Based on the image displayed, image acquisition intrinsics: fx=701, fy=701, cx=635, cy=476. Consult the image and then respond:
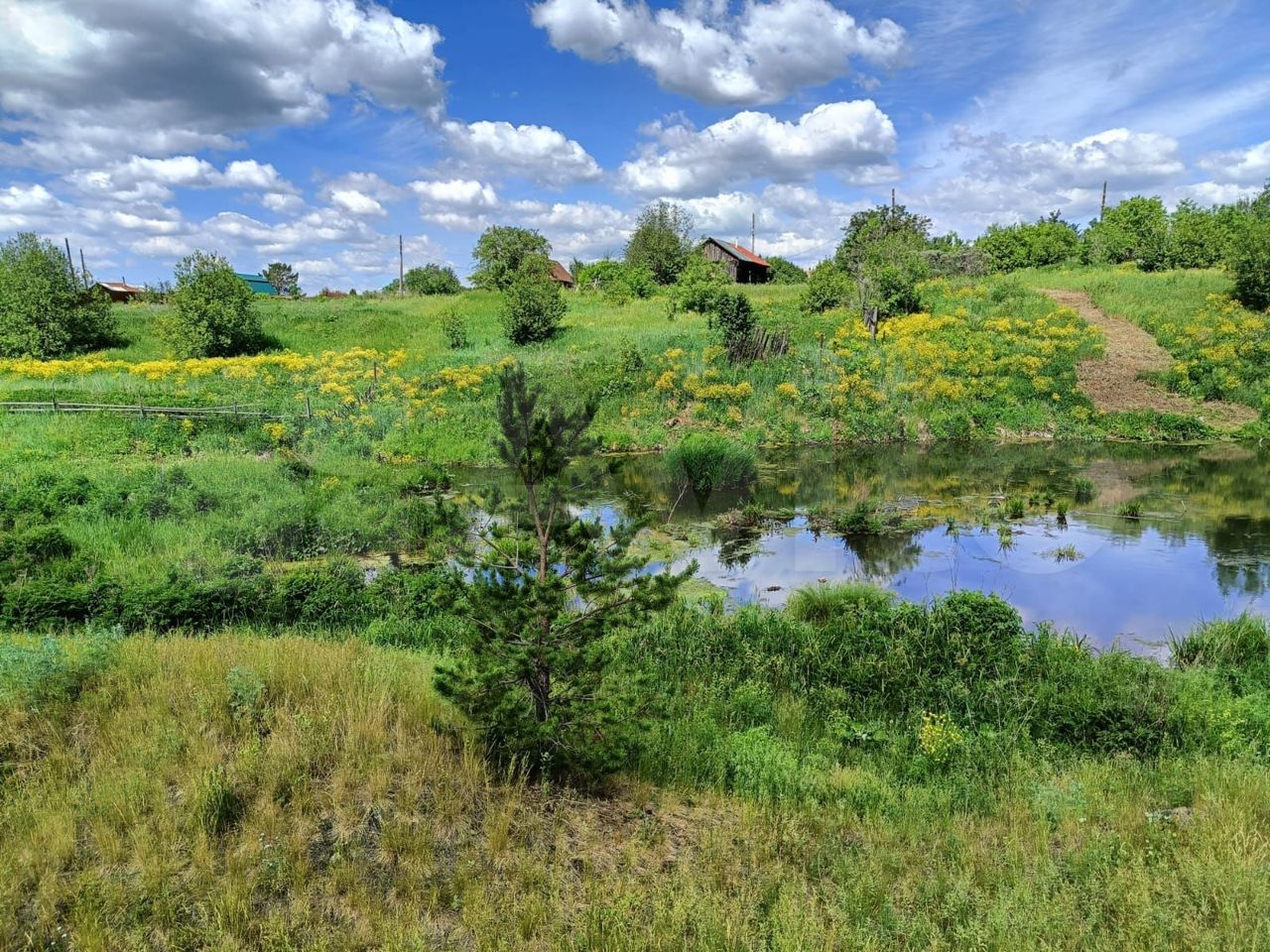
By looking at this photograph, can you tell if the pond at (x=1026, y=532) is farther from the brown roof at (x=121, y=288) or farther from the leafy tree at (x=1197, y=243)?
the brown roof at (x=121, y=288)

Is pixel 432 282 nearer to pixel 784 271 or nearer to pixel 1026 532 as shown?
pixel 784 271

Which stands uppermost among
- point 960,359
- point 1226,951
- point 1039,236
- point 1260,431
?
point 1039,236

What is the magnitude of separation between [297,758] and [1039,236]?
5626cm

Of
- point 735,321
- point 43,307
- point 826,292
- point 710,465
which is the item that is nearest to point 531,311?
point 735,321

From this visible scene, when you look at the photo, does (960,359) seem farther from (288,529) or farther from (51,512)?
(51,512)

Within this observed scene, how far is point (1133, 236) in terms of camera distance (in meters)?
46.2

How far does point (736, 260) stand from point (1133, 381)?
36.3 metres

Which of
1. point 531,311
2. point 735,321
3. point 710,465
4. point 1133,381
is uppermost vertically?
point 531,311

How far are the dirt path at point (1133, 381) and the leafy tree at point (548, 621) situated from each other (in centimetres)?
2643

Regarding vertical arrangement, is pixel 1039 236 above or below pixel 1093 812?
above

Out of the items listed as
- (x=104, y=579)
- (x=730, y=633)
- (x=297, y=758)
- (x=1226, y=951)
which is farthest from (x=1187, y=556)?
(x=104, y=579)

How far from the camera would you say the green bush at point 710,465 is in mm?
18188

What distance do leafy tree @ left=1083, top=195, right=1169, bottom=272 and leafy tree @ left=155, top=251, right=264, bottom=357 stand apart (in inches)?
1995

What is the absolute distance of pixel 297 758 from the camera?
4.52m
